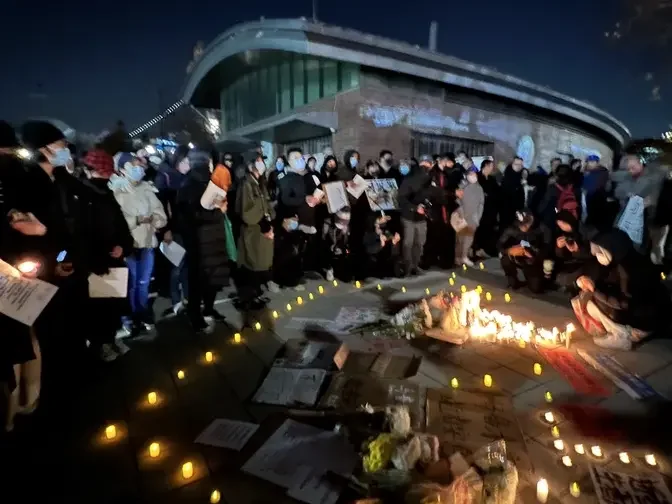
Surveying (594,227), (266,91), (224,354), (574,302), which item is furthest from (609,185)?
(266,91)

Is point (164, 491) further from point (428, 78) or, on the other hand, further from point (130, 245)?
point (428, 78)

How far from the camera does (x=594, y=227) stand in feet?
26.1

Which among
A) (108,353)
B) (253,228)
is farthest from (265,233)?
(108,353)

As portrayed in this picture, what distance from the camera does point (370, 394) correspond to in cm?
379

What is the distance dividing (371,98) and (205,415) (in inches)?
430

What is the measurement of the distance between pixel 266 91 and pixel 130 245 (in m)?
14.6

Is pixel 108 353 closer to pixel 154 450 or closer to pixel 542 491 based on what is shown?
pixel 154 450

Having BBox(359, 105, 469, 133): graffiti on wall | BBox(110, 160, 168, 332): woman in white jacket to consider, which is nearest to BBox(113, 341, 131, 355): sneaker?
BBox(110, 160, 168, 332): woman in white jacket

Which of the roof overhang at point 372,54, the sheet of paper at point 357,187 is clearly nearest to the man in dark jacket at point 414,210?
the sheet of paper at point 357,187

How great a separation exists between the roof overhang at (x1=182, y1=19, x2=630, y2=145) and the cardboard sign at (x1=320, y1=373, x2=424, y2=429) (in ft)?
33.9

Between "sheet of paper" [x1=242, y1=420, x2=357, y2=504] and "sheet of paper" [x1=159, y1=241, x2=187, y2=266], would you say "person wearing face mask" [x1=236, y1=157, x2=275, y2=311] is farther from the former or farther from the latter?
"sheet of paper" [x1=242, y1=420, x2=357, y2=504]

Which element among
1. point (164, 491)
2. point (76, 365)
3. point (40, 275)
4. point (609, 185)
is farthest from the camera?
point (609, 185)

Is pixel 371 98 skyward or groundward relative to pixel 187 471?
skyward

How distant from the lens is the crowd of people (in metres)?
3.60
